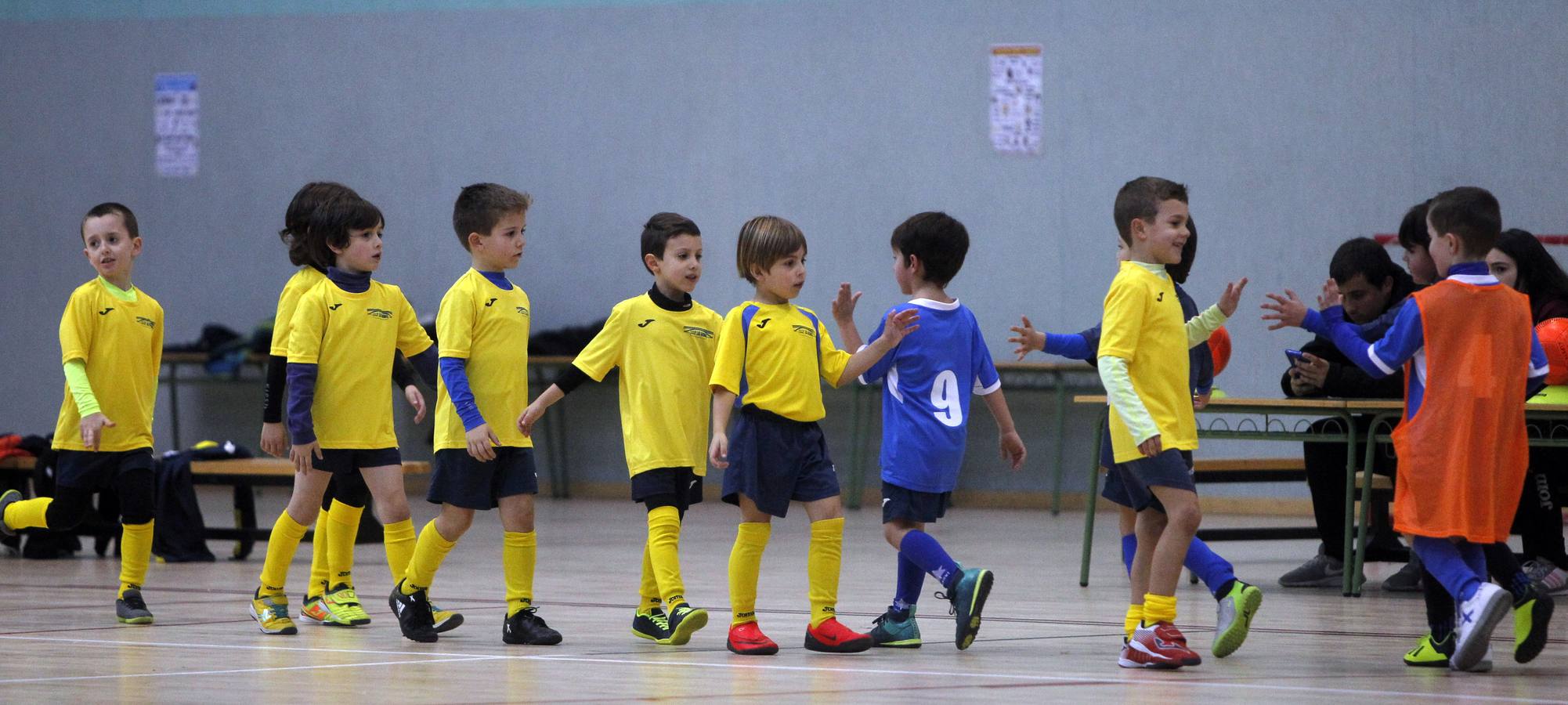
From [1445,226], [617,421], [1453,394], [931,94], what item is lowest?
[617,421]

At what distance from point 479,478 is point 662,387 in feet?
1.87

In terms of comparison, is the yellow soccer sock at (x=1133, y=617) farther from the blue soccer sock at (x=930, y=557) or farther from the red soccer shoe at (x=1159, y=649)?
the blue soccer sock at (x=930, y=557)

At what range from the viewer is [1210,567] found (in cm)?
462

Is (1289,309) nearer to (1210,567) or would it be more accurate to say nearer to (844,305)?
(1210,567)

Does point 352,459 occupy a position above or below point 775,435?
below

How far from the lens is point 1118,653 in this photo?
15.5 feet

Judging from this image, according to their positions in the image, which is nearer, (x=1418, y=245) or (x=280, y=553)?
(x=280, y=553)

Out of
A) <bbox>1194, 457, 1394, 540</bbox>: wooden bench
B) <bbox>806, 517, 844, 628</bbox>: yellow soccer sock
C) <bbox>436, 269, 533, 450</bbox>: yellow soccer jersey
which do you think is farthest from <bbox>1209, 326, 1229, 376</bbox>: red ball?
<bbox>436, 269, 533, 450</bbox>: yellow soccer jersey

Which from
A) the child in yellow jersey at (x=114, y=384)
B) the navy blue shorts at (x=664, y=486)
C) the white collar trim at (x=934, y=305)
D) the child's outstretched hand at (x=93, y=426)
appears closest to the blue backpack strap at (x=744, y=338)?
the navy blue shorts at (x=664, y=486)

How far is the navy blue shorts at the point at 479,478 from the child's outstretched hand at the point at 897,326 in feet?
3.42

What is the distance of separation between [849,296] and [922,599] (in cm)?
195

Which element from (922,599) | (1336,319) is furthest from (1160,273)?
(922,599)

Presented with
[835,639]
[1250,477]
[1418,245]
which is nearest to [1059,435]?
[1250,477]

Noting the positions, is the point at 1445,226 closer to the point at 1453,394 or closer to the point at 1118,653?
the point at 1453,394
